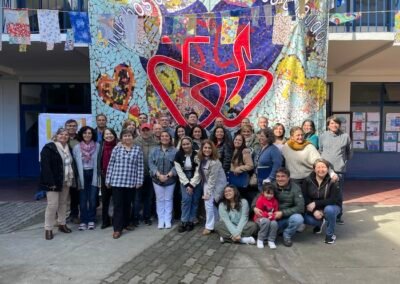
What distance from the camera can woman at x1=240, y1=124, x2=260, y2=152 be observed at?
6090 mm

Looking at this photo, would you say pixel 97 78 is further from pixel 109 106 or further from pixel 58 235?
pixel 58 235

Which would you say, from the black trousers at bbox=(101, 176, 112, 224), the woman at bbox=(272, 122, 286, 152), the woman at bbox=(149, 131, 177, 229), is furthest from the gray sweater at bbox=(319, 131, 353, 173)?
the black trousers at bbox=(101, 176, 112, 224)

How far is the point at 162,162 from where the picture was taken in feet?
19.4

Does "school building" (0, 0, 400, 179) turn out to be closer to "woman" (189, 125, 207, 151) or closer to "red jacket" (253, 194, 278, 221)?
"woman" (189, 125, 207, 151)

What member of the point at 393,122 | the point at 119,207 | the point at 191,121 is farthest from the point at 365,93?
the point at 119,207

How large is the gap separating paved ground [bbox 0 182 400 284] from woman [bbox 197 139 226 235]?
33 cm

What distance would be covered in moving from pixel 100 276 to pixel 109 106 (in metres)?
3.82

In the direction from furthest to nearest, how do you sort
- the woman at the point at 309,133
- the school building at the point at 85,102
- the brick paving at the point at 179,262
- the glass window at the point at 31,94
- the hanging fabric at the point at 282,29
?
the glass window at the point at 31,94 → the school building at the point at 85,102 → the hanging fabric at the point at 282,29 → the woman at the point at 309,133 → the brick paving at the point at 179,262

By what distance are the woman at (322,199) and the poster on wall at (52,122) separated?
4.33 metres

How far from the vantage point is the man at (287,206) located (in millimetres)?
5156

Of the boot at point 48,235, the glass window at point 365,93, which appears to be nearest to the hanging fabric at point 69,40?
the boot at point 48,235

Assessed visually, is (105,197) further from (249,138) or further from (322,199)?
(322,199)

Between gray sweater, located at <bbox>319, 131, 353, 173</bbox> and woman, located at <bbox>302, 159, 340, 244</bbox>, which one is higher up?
gray sweater, located at <bbox>319, 131, 353, 173</bbox>

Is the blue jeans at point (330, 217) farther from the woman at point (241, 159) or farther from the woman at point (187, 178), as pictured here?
the woman at point (187, 178)
